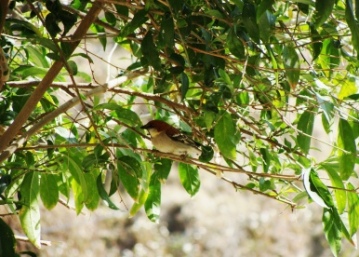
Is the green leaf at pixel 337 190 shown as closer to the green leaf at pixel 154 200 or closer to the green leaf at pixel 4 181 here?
the green leaf at pixel 154 200

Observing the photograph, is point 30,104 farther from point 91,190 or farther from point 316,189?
point 316,189

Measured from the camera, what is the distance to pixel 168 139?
7.15 ft

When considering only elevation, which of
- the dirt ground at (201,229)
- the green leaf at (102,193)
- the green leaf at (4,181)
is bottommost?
the dirt ground at (201,229)

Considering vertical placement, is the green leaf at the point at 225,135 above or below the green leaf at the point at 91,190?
above

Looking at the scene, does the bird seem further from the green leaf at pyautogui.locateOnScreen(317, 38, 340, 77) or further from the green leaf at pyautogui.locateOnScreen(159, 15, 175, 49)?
the green leaf at pyautogui.locateOnScreen(159, 15, 175, 49)

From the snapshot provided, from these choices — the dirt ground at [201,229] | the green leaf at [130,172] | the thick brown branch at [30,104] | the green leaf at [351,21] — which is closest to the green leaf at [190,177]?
the green leaf at [130,172]

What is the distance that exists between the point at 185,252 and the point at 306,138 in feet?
17.9

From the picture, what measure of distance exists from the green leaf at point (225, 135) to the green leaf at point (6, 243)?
51 cm

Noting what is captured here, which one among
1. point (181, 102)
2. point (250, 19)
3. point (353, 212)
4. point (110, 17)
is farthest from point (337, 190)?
point (110, 17)

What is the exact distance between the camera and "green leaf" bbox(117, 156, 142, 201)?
5.80ft

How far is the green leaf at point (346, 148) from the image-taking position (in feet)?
5.74

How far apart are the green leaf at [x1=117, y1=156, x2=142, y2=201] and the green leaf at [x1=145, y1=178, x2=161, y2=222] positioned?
163 mm

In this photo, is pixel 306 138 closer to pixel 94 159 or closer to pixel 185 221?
pixel 94 159

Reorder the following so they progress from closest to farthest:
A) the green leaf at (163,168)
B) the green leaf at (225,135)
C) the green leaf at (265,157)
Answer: the green leaf at (225,135)
the green leaf at (265,157)
the green leaf at (163,168)
